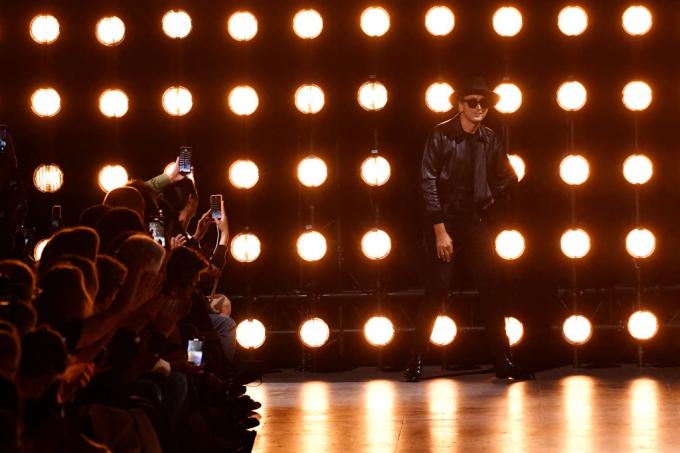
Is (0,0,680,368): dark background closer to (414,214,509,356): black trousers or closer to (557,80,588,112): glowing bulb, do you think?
(557,80,588,112): glowing bulb

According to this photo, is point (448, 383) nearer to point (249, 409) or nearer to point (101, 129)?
point (249, 409)

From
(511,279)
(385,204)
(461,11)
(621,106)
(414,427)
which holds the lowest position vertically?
(414,427)

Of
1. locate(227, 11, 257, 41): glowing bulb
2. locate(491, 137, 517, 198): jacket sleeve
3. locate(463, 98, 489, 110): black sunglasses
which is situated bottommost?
locate(491, 137, 517, 198): jacket sleeve

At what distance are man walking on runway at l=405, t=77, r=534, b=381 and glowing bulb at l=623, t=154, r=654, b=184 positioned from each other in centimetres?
104

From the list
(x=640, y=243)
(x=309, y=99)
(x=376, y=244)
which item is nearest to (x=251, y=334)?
(x=376, y=244)

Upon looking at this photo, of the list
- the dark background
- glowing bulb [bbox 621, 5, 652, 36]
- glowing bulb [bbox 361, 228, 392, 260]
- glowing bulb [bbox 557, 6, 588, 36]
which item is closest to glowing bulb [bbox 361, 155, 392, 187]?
the dark background

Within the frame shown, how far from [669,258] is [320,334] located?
231cm

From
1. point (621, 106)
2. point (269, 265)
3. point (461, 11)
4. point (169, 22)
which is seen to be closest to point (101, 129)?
point (169, 22)

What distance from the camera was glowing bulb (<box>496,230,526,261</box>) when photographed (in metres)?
8.23

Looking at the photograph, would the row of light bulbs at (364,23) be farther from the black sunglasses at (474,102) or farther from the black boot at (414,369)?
the black boot at (414,369)

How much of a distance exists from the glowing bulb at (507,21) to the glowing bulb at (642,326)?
6.54 ft

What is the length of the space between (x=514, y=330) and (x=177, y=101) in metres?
2.66

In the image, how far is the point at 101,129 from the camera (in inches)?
340

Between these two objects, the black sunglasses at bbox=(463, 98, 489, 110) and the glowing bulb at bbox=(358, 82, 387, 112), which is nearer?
the black sunglasses at bbox=(463, 98, 489, 110)
